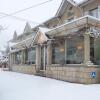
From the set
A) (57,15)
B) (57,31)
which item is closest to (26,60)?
(57,15)

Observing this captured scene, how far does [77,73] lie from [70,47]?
7.81ft

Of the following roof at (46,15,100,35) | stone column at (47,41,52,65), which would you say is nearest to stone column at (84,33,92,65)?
roof at (46,15,100,35)

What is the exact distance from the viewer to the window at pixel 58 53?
614 inches

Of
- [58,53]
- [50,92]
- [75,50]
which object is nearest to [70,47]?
[75,50]

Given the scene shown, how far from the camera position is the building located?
12.7 meters

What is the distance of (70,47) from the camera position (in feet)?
48.4

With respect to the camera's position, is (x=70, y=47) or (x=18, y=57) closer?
(x=70, y=47)

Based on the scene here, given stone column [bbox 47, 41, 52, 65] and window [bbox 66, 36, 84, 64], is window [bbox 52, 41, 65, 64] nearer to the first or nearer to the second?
stone column [bbox 47, 41, 52, 65]

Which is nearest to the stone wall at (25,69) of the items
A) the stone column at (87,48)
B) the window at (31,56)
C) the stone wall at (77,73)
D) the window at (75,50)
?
the window at (31,56)

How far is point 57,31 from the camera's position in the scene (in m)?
15.4

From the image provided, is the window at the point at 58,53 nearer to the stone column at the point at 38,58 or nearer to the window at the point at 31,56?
the stone column at the point at 38,58

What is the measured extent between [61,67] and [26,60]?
8.82 metres

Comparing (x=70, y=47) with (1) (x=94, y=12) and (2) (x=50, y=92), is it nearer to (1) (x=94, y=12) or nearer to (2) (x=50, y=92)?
(1) (x=94, y=12)

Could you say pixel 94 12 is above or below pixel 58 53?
above
